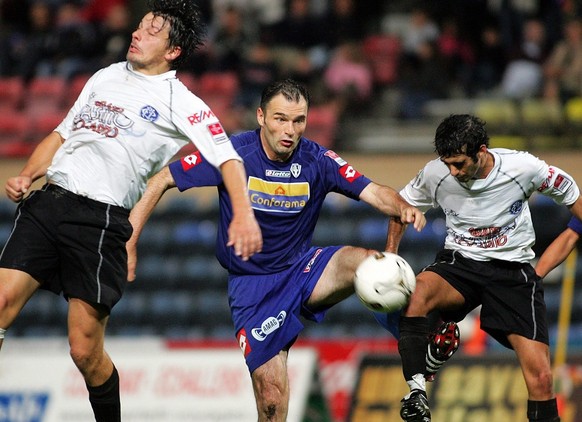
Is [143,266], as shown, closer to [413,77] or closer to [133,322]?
[133,322]

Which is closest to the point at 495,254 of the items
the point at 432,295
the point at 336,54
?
the point at 432,295

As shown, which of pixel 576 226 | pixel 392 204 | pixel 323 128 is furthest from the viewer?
pixel 323 128

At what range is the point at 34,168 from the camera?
561cm

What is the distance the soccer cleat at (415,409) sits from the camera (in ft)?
18.8

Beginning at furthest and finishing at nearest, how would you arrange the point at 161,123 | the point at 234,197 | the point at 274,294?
the point at 274,294 < the point at 161,123 < the point at 234,197

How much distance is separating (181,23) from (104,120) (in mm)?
677

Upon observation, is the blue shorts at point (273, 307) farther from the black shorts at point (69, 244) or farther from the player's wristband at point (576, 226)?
the player's wristband at point (576, 226)

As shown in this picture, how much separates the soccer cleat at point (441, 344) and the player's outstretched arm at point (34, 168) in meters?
2.31

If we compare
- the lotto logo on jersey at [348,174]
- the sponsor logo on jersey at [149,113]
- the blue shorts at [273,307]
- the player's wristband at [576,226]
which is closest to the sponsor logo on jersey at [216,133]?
the sponsor logo on jersey at [149,113]

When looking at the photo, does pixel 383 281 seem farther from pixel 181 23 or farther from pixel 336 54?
pixel 336 54

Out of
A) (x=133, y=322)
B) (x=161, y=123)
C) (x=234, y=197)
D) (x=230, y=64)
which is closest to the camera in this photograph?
(x=234, y=197)

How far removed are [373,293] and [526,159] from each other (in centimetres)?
130

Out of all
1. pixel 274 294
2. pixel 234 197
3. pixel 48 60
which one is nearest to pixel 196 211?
pixel 48 60

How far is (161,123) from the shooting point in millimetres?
5551
